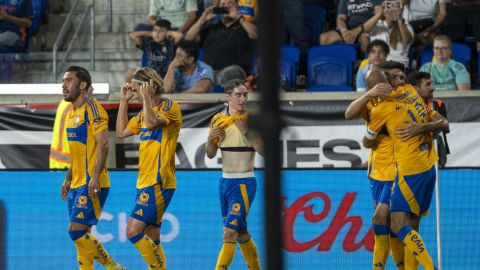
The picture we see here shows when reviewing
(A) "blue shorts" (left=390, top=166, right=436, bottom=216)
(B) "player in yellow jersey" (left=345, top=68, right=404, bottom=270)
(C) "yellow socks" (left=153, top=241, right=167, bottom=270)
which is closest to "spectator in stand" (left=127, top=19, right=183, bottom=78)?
(C) "yellow socks" (left=153, top=241, right=167, bottom=270)

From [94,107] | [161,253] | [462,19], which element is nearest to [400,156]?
[161,253]

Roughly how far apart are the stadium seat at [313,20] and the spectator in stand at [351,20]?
0.53 meters

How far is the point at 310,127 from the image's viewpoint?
10.5 m

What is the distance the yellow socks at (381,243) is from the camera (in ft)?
27.6

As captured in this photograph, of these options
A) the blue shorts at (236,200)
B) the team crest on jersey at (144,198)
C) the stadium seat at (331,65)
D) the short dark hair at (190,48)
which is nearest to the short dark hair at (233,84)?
the blue shorts at (236,200)

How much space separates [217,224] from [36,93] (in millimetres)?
3179

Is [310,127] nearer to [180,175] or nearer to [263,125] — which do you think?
[180,175]

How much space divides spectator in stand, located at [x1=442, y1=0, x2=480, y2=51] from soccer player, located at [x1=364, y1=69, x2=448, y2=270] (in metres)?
4.61

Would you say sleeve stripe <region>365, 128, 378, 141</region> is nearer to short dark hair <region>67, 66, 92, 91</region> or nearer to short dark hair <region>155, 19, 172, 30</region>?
short dark hair <region>67, 66, 92, 91</region>

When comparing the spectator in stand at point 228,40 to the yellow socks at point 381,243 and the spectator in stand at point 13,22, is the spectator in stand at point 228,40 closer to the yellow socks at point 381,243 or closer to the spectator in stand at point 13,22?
the spectator in stand at point 13,22

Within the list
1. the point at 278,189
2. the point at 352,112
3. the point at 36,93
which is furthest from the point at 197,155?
the point at 278,189

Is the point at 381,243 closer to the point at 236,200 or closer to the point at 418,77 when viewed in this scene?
the point at 236,200

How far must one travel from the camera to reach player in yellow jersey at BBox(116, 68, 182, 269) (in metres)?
8.42

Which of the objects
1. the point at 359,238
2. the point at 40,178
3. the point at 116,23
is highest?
the point at 116,23
